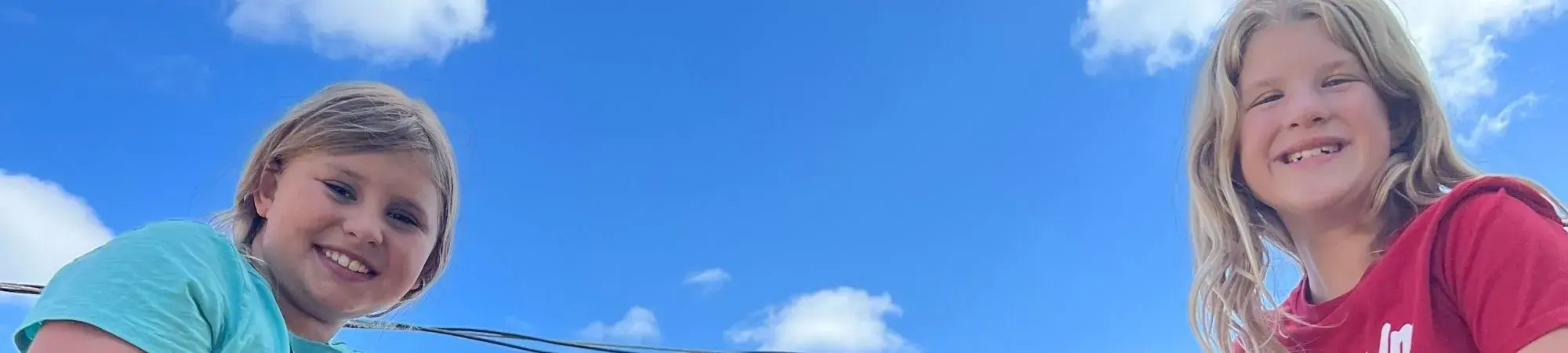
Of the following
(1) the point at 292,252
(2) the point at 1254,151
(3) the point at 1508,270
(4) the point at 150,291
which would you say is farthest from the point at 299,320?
(3) the point at 1508,270

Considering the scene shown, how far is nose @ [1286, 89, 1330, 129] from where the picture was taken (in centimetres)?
121

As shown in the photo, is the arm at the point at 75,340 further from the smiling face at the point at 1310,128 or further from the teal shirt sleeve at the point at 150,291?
the smiling face at the point at 1310,128

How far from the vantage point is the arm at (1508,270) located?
92 centimetres

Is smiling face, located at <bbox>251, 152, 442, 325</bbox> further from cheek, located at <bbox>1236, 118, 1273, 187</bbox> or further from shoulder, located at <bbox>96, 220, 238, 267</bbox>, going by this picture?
cheek, located at <bbox>1236, 118, 1273, 187</bbox>

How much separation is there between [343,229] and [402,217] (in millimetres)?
91

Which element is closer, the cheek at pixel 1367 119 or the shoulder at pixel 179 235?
the shoulder at pixel 179 235

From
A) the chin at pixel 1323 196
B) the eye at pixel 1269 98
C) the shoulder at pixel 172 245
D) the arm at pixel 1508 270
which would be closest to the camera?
the arm at pixel 1508 270

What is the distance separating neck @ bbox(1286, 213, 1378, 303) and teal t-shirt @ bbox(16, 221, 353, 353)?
44.5 inches

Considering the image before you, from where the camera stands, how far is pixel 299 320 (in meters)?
1.29

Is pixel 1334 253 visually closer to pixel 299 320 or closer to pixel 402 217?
pixel 402 217

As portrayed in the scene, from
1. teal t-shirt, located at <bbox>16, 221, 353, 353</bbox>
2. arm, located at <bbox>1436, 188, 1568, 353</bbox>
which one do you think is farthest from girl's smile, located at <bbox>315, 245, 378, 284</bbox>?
arm, located at <bbox>1436, 188, 1568, 353</bbox>

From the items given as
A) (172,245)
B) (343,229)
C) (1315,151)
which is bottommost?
(172,245)

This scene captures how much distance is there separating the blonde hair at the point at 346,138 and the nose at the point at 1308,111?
1015 millimetres

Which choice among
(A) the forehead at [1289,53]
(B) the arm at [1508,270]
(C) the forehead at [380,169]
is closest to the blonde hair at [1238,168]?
(A) the forehead at [1289,53]
